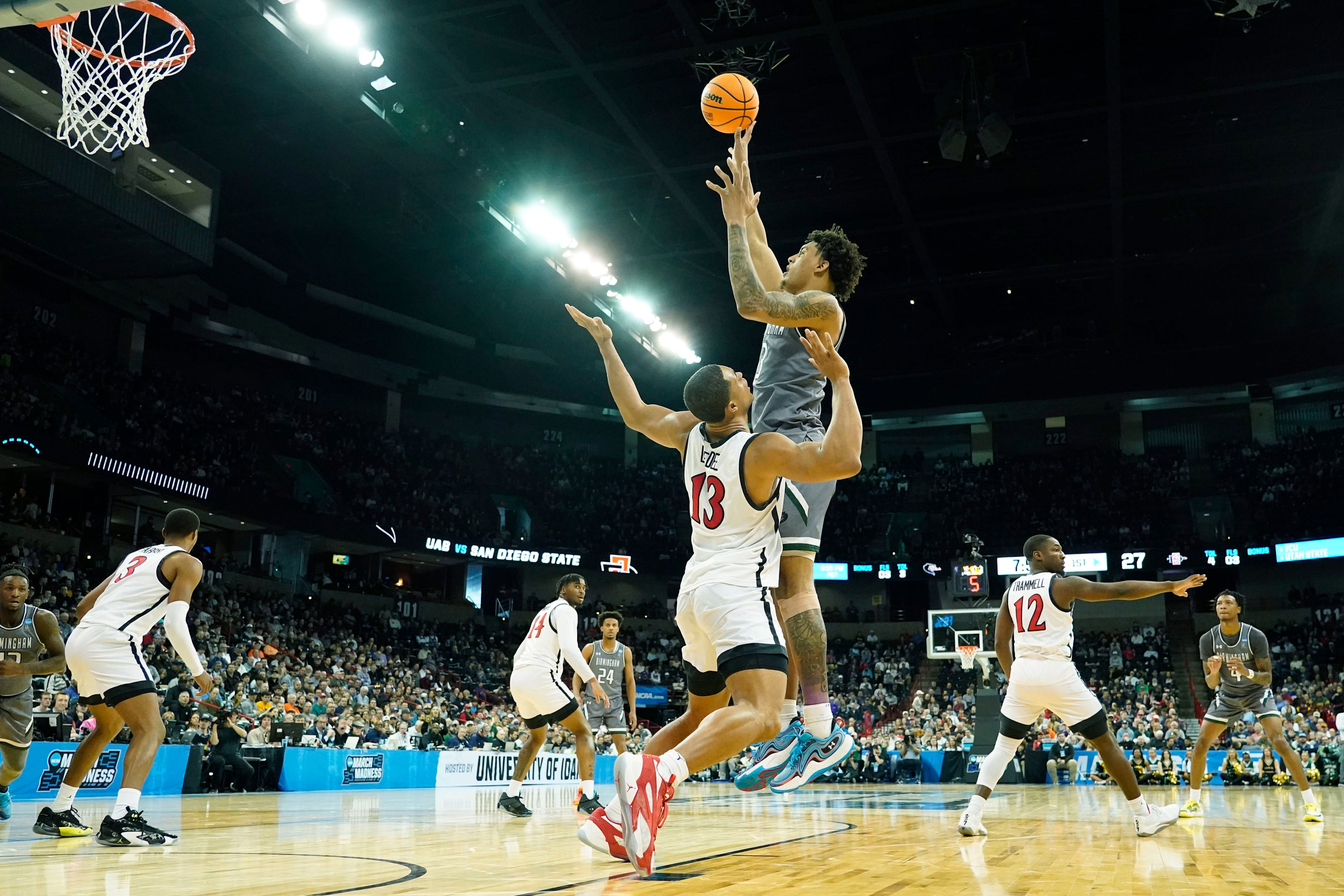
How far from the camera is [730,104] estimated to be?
6.24 m

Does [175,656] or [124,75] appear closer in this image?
[124,75]

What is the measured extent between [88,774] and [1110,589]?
1114 centimetres

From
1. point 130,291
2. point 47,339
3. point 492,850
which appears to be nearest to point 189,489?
point 47,339

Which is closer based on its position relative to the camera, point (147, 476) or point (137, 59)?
point (137, 59)

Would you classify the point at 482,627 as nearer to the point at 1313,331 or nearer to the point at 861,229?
the point at 861,229

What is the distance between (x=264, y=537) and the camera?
1283 inches

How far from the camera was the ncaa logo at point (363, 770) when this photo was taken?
698 inches

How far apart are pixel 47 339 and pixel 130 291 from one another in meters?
3.99

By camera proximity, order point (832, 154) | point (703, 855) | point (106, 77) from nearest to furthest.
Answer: point (703, 855) < point (106, 77) < point (832, 154)

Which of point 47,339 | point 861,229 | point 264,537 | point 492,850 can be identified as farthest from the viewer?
point 264,537

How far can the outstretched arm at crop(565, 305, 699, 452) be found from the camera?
209 inches

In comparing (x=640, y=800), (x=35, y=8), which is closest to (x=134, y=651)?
(x=640, y=800)

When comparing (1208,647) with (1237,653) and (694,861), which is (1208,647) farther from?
(694,861)

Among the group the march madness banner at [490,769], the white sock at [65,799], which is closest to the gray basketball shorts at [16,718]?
the white sock at [65,799]
